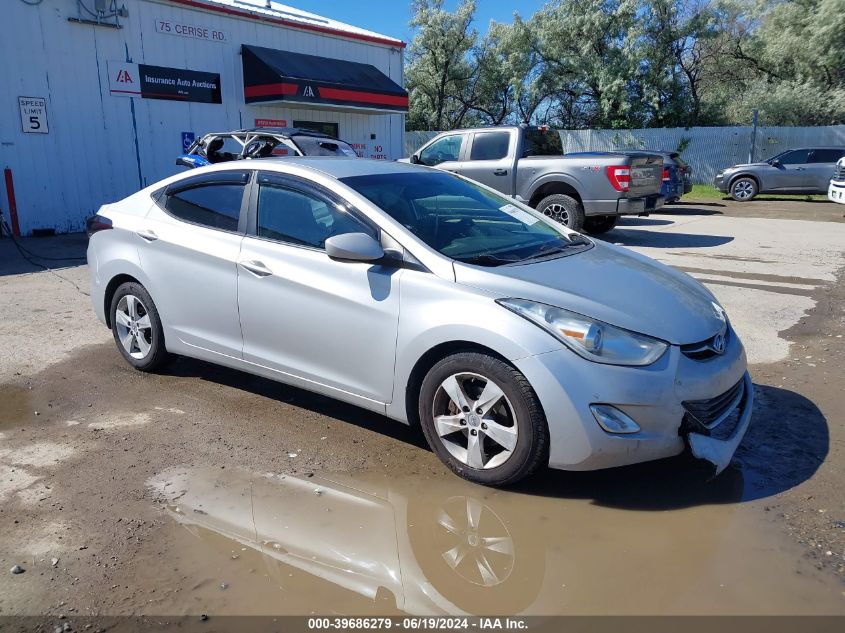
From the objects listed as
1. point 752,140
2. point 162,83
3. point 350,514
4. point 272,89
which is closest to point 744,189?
point 752,140

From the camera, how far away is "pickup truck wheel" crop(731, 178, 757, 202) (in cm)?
2045

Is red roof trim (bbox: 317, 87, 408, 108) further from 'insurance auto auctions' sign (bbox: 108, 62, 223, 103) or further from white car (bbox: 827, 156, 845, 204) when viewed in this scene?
white car (bbox: 827, 156, 845, 204)

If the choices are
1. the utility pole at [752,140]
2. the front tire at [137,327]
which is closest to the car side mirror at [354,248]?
the front tire at [137,327]

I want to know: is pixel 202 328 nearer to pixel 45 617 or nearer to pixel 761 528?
pixel 45 617

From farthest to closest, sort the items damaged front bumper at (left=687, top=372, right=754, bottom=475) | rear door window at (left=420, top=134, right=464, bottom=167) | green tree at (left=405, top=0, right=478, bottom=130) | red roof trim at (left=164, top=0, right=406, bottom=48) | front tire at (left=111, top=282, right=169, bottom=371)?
1. green tree at (left=405, top=0, right=478, bottom=130)
2. red roof trim at (left=164, top=0, right=406, bottom=48)
3. rear door window at (left=420, top=134, right=464, bottom=167)
4. front tire at (left=111, top=282, right=169, bottom=371)
5. damaged front bumper at (left=687, top=372, right=754, bottom=475)

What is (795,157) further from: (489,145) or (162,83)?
(162,83)

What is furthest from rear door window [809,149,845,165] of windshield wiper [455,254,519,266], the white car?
windshield wiper [455,254,519,266]

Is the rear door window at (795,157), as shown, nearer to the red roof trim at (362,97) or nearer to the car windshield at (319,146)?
the red roof trim at (362,97)

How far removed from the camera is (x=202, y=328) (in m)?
4.61

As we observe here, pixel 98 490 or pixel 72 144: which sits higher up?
pixel 72 144

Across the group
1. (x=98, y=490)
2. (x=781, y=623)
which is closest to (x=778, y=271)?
(x=781, y=623)

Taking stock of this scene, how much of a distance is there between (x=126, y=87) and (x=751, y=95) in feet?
83.3

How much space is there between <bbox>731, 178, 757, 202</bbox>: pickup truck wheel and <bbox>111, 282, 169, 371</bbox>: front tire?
19651 mm

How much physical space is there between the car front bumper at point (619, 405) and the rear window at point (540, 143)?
29.9 ft
